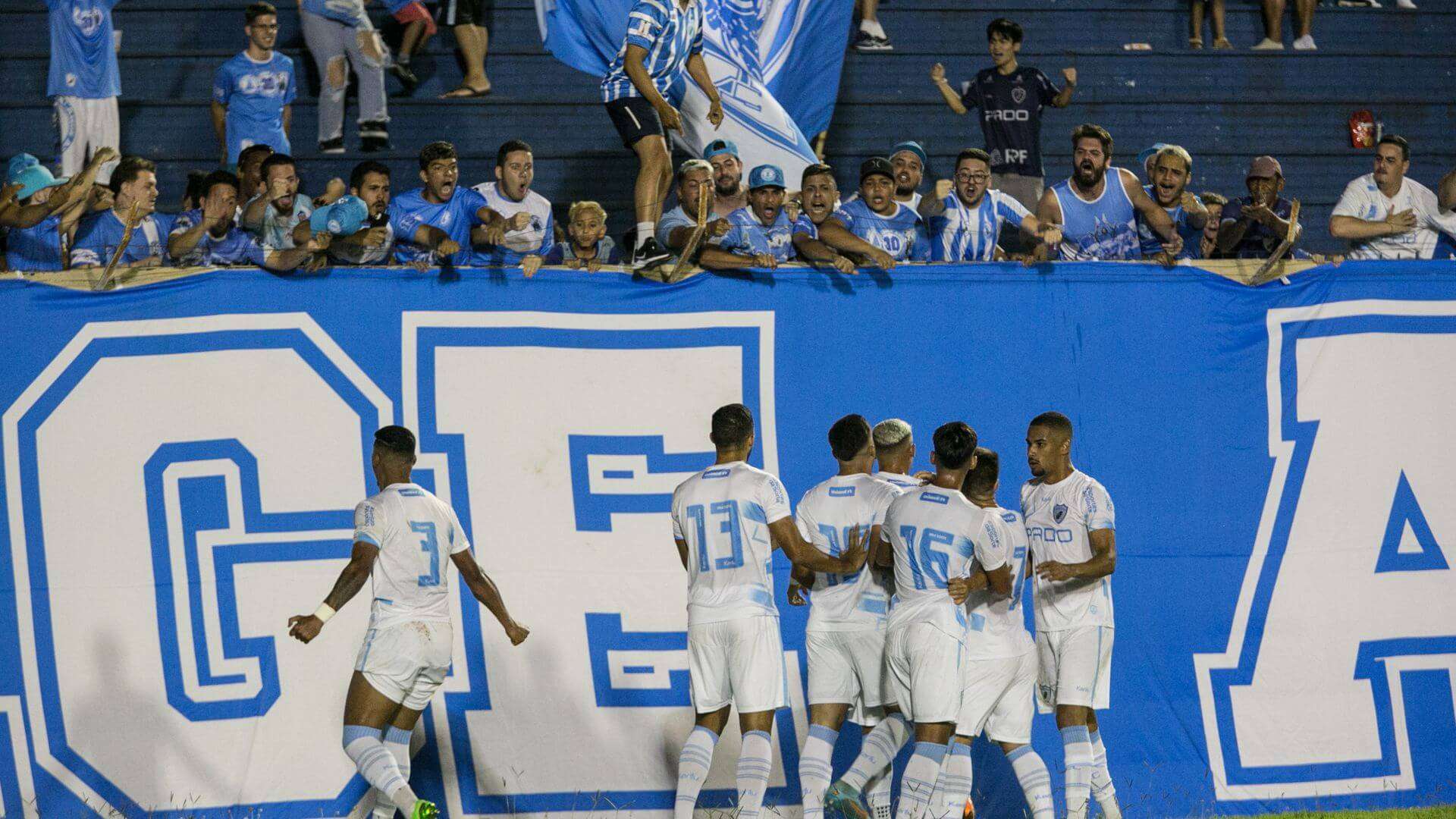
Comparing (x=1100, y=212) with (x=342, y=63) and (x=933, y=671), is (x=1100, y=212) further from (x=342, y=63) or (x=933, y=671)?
(x=342, y=63)

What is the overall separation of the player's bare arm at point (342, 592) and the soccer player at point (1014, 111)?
259 inches

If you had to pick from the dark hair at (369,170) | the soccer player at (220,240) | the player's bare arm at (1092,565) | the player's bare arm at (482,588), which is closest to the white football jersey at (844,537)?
the player's bare arm at (1092,565)

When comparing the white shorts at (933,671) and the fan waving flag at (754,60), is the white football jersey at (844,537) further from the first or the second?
the fan waving flag at (754,60)

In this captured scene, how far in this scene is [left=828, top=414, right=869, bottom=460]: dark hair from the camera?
25.6 ft

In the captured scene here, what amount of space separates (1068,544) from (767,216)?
2.89 meters

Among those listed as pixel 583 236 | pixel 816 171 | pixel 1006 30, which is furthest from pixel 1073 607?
pixel 1006 30

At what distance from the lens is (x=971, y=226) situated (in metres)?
9.81

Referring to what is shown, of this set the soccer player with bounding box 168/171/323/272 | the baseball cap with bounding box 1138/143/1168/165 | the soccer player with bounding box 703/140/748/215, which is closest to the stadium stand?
the baseball cap with bounding box 1138/143/1168/165

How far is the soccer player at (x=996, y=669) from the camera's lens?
7605 mm

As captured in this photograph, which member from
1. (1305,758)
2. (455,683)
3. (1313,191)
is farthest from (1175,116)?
(455,683)

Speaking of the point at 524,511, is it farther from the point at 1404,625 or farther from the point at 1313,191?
the point at 1313,191

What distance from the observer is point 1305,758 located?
29.0 ft

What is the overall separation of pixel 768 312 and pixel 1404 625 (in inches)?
158

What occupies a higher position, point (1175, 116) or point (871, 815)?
point (1175, 116)
